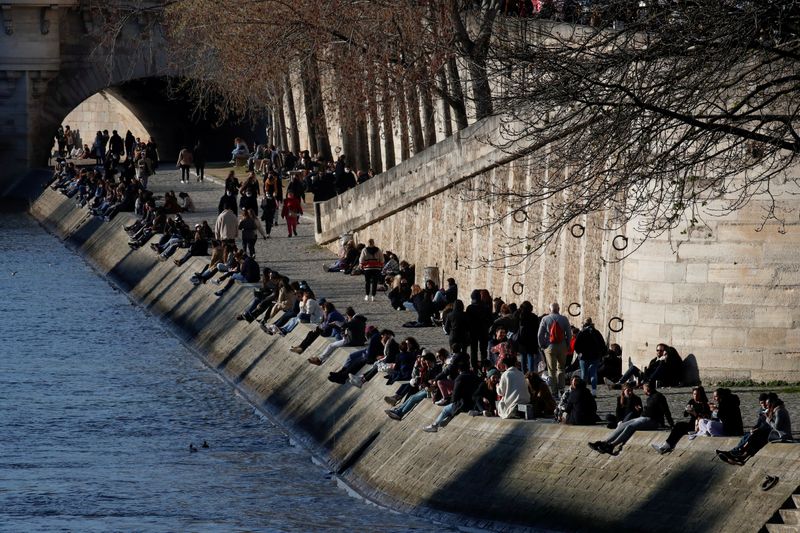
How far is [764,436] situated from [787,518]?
3.65ft

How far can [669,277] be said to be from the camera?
1115 inches

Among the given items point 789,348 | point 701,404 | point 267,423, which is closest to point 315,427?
point 267,423

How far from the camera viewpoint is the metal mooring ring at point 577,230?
31.6 metres

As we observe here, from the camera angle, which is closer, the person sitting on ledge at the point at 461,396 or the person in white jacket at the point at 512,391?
the person in white jacket at the point at 512,391

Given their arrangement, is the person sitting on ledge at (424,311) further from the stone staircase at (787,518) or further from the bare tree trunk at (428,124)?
the stone staircase at (787,518)

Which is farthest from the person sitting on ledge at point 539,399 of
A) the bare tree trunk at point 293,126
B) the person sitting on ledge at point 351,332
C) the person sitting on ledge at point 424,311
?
the bare tree trunk at point 293,126

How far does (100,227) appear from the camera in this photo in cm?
5603

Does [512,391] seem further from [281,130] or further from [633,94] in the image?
[281,130]

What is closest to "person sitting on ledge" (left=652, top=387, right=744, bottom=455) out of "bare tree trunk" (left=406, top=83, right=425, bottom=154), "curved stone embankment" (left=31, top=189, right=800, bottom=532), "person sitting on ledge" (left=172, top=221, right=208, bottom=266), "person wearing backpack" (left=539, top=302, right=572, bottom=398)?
"curved stone embankment" (left=31, top=189, right=800, bottom=532)

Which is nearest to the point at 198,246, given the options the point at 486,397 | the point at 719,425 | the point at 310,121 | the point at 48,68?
the point at 310,121

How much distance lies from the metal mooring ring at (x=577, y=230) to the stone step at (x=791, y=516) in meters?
11.6

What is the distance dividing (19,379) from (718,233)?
1458 cm

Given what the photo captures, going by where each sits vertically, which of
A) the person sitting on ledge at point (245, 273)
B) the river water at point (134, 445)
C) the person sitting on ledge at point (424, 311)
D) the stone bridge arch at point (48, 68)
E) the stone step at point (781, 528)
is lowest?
the river water at point (134, 445)

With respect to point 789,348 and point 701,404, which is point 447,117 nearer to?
point 789,348
